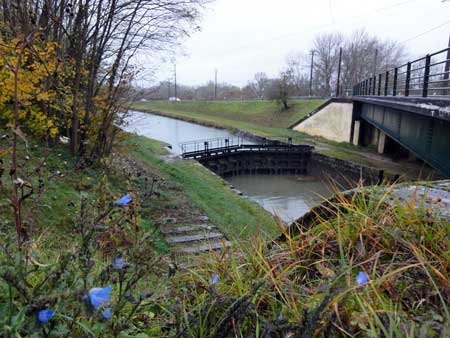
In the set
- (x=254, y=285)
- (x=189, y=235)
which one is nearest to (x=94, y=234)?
(x=254, y=285)

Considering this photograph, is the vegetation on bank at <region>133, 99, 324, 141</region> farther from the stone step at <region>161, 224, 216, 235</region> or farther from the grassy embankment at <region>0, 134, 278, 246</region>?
the stone step at <region>161, 224, 216, 235</region>

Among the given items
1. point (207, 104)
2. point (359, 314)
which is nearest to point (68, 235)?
point (359, 314)

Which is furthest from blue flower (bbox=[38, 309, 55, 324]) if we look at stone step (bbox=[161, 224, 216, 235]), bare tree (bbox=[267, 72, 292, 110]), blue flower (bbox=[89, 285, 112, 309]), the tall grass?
bare tree (bbox=[267, 72, 292, 110])

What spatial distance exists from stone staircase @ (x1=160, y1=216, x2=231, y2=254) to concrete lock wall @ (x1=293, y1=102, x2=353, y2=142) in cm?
2261

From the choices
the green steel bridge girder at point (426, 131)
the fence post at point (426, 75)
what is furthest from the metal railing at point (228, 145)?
the fence post at point (426, 75)

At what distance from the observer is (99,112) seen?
1085 cm

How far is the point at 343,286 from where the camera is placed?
1668 mm

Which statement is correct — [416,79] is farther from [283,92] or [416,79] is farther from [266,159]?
[283,92]

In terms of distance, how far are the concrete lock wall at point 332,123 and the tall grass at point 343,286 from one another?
27647 mm

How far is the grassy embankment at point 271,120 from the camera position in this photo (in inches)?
851

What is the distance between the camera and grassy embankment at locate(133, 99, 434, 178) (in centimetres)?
2162

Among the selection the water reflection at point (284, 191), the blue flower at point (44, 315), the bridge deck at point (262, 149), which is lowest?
the water reflection at point (284, 191)

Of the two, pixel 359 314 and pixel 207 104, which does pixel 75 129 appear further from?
pixel 207 104

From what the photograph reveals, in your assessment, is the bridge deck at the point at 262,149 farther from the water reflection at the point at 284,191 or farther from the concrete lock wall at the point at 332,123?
the concrete lock wall at the point at 332,123
